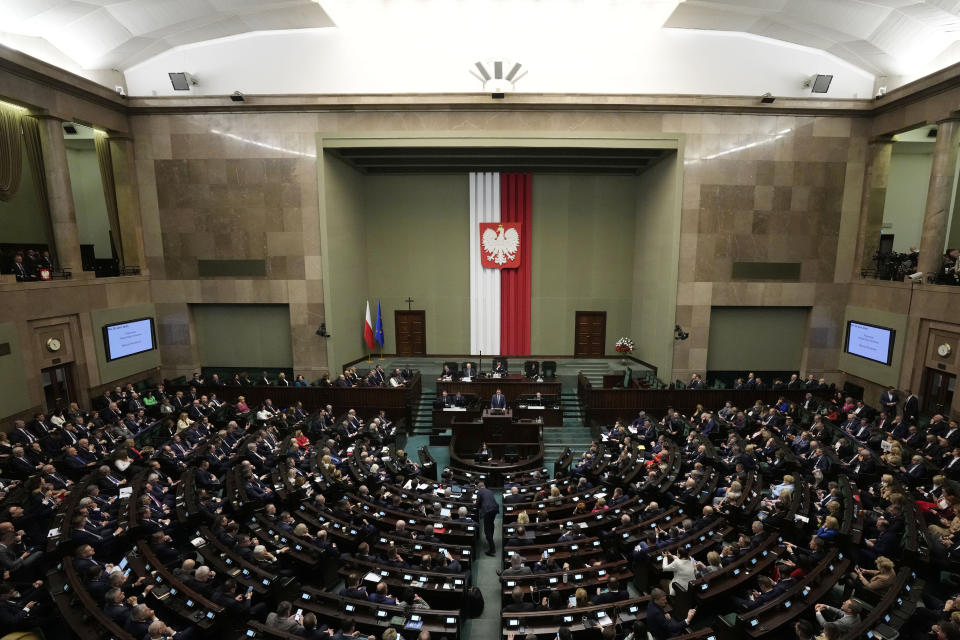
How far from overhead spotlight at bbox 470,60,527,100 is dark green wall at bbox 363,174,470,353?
470 cm

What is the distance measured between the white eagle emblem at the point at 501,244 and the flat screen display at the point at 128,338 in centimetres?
1255

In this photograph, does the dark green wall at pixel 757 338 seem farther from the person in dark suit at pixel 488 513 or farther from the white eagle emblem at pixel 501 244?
the person in dark suit at pixel 488 513

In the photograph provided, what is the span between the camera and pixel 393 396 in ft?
47.1

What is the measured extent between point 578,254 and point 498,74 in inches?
310

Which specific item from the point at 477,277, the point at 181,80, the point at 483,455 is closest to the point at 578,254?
the point at 477,277

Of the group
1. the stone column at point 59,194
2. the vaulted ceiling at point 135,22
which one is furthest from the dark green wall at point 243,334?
the vaulted ceiling at point 135,22

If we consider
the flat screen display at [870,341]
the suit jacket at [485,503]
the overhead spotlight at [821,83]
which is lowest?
the suit jacket at [485,503]

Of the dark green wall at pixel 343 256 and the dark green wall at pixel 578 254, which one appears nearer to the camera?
the dark green wall at pixel 343 256

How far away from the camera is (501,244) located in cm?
1959

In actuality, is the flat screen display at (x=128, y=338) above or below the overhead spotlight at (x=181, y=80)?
below

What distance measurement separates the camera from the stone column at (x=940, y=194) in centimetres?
1300

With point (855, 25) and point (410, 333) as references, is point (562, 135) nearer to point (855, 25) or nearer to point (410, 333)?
point (855, 25)

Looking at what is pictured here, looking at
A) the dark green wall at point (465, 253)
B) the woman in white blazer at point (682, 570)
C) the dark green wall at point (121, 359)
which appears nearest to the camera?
the woman in white blazer at point (682, 570)

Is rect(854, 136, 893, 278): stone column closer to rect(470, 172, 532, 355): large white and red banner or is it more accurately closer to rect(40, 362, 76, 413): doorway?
rect(470, 172, 532, 355): large white and red banner
